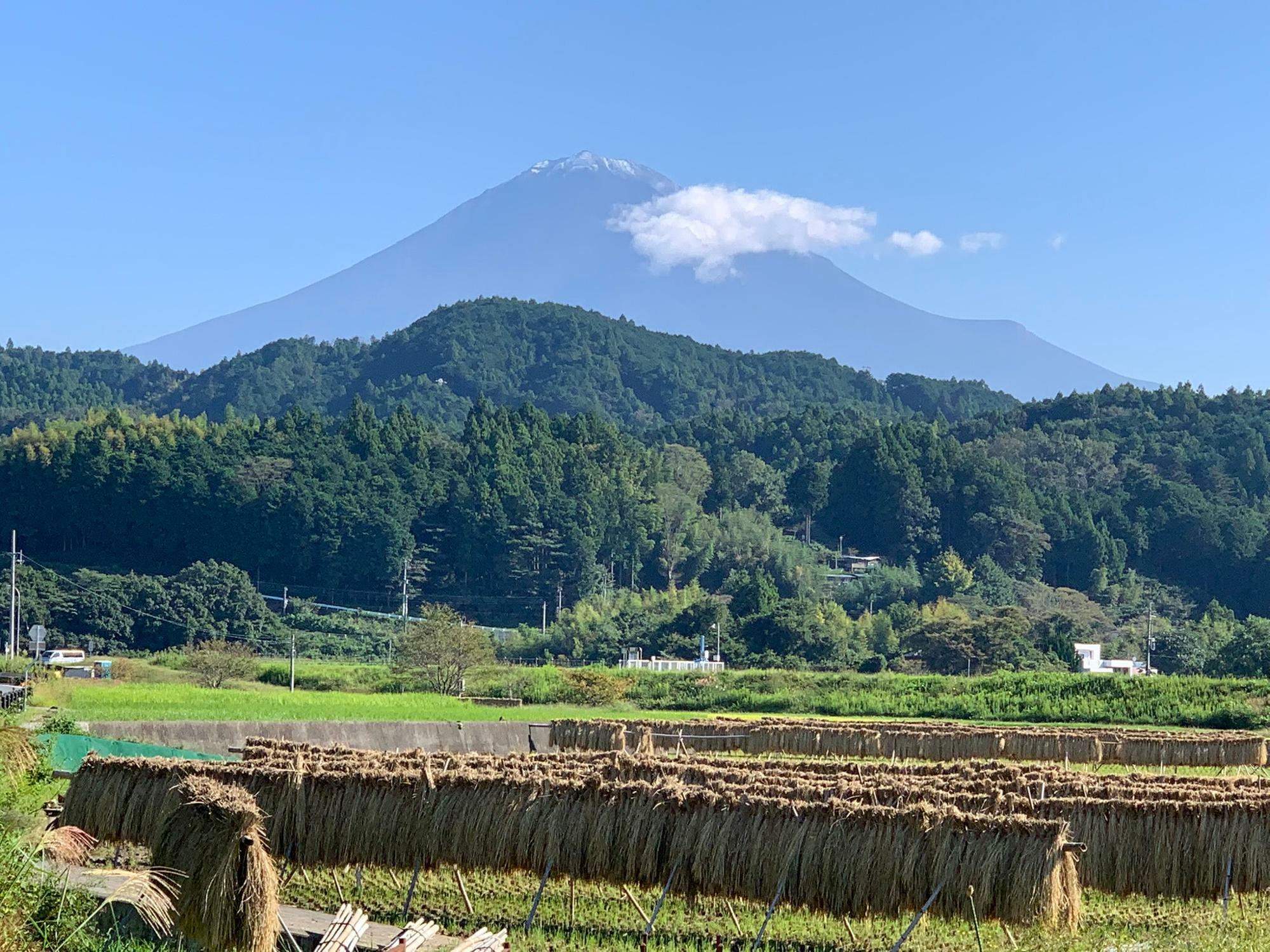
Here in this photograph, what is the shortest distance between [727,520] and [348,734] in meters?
94.8

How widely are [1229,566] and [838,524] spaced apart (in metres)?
30.9

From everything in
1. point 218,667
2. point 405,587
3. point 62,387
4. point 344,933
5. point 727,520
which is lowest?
point 218,667

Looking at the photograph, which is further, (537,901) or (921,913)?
(537,901)

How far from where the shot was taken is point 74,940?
39.1 feet

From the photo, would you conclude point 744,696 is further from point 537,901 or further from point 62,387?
point 62,387

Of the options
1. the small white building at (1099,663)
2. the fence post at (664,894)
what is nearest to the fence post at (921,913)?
the fence post at (664,894)

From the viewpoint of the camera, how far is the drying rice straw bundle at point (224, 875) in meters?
12.1

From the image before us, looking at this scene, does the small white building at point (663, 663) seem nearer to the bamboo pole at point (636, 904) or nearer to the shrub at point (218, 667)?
the shrub at point (218, 667)

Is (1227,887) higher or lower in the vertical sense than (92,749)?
higher

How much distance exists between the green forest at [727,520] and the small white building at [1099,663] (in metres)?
1.08

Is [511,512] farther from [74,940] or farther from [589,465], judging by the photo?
[74,940]

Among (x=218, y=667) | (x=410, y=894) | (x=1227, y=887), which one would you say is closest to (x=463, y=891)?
(x=410, y=894)

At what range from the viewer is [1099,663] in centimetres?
8262

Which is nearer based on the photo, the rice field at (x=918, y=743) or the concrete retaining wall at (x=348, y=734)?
the concrete retaining wall at (x=348, y=734)
